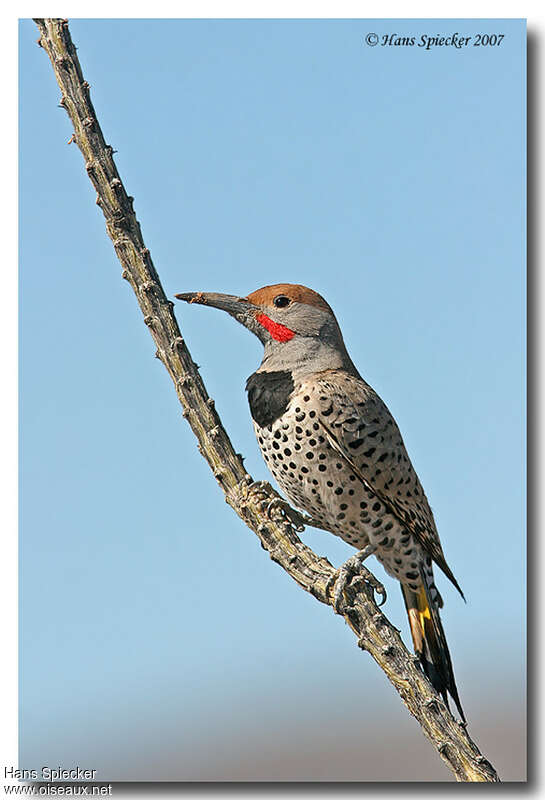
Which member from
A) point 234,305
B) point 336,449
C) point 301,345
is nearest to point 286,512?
point 336,449

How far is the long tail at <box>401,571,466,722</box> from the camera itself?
12.1 feet

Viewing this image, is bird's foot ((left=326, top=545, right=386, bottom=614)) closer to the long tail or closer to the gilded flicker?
the gilded flicker

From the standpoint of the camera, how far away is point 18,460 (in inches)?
160

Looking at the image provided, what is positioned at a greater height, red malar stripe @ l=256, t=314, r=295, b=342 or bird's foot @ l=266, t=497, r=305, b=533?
red malar stripe @ l=256, t=314, r=295, b=342

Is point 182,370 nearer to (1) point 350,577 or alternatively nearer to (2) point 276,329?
(2) point 276,329

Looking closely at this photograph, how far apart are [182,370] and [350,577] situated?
92cm

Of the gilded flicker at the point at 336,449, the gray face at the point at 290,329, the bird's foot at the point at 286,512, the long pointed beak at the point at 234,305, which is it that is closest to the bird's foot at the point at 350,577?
the gilded flicker at the point at 336,449

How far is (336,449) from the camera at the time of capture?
3.55m

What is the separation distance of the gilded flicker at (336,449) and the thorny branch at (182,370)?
6.8 inches

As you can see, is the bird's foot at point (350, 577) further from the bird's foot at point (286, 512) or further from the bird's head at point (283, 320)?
the bird's head at point (283, 320)

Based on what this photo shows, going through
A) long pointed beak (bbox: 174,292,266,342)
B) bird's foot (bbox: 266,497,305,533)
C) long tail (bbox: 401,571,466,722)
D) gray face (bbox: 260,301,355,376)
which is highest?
long pointed beak (bbox: 174,292,266,342)

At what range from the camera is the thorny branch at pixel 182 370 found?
3.36 metres

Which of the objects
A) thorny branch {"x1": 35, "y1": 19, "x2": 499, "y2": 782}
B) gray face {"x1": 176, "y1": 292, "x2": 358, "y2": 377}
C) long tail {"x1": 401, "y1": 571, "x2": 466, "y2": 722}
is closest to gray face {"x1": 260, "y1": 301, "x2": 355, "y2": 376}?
gray face {"x1": 176, "y1": 292, "x2": 358, "y2": 377}
